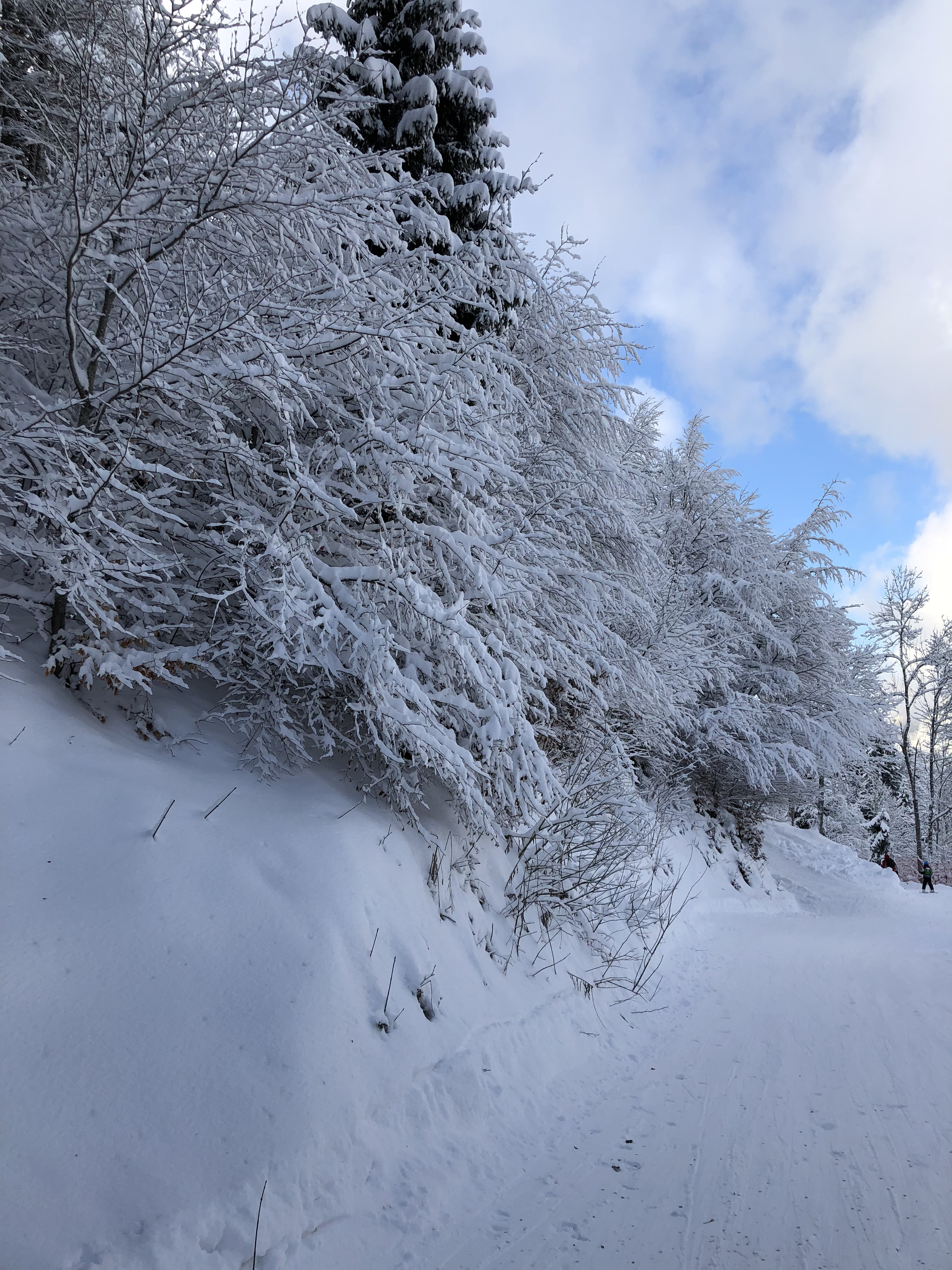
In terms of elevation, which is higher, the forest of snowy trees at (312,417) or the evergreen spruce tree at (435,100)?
the evergreen spruce tree at (435,100)

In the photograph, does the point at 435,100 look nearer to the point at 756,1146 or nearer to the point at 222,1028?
the point at 222,1028

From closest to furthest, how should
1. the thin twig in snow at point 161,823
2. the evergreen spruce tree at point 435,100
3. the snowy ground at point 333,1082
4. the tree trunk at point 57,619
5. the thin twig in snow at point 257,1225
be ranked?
the thin twig in snow at point 257,1225
the snowy ground at point 333,1082
the thin twig in snow at point 161,823
the tree trunk at point 57,619
the evergreen spruce tree at point 435,100

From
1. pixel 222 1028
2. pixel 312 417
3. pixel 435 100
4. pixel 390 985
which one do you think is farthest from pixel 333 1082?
pixel 435 100

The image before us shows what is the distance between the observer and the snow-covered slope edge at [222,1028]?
8.48 feet

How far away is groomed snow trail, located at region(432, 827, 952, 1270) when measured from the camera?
9.88 ft

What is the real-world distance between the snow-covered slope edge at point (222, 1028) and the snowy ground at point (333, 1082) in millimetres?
12

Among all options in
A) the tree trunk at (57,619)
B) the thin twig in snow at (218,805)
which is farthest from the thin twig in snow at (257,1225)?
the tree trunk at (57,619)

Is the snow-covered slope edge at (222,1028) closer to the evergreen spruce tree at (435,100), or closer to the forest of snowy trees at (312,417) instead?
the forest of snowy trees at (312,417)

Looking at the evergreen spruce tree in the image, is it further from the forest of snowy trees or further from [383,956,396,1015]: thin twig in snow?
[383,956,396,1015]: thin twig in snow

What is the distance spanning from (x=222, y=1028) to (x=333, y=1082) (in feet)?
2.07

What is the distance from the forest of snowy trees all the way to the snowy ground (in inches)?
30.7

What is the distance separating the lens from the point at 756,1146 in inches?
150

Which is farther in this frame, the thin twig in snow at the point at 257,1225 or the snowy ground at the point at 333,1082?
the snowy ground at the point at 333,1082

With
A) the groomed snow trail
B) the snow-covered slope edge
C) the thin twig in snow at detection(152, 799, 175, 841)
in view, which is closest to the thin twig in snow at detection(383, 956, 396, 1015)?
the snow-covered slope edge
